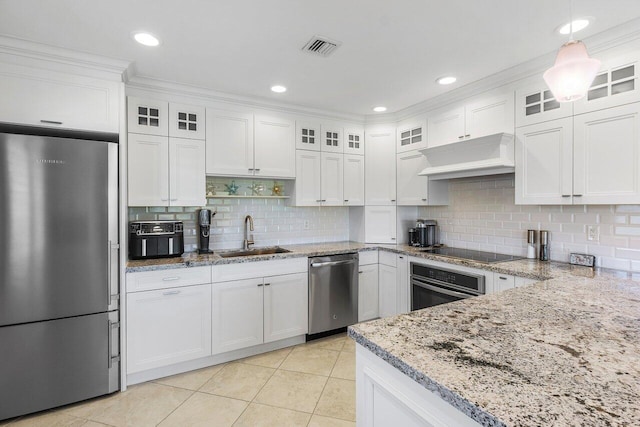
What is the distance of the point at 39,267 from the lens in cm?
208

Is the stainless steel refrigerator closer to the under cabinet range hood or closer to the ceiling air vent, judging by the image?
the ceiling air vent

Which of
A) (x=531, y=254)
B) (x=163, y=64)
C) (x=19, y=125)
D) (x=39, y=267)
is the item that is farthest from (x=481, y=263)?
(x=19, y=125)

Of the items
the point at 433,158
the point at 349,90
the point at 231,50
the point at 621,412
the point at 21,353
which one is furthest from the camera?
the point at 433,158

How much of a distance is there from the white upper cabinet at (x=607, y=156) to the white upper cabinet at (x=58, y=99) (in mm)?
3376

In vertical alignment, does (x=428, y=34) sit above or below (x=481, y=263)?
above

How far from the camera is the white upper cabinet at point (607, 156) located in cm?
200

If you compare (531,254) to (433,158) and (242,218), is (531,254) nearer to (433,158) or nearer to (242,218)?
(433,158)

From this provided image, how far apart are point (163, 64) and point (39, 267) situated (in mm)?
1693

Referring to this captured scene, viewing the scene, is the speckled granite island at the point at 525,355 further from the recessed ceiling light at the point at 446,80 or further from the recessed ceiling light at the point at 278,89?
the recessed ceiling light at the point at 278,89

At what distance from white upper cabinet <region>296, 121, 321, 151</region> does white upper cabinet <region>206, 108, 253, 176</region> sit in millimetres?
547

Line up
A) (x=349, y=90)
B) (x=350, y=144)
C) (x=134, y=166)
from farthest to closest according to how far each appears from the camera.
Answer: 1. (x=350, y=144)
2. (x=349, y=90)
3. (x=134, y=166)

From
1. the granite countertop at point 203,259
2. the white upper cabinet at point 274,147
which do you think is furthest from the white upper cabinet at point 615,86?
the white upper cabinet at point 274,147

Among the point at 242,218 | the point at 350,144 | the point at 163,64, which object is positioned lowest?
the point at 242,218

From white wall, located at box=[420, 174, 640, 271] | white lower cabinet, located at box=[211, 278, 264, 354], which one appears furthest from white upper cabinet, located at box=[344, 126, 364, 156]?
white lower cabinet, located at box=[211, 278, 264, 354]
